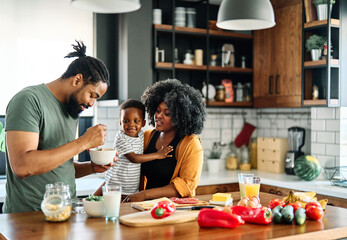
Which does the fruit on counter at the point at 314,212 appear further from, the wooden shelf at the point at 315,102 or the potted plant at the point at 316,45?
the potted plant at the point at 316,45

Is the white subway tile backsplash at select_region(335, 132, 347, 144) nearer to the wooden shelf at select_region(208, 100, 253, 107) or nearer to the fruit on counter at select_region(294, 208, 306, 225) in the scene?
the wooden shelf at select_region(208, 100, 253, 107)

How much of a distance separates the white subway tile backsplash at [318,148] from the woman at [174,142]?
183 cm

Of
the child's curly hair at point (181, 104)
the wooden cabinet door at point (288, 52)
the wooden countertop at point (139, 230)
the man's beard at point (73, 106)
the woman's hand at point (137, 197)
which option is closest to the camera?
the wooden countertop at point (139, 230)

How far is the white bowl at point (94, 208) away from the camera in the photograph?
198cm

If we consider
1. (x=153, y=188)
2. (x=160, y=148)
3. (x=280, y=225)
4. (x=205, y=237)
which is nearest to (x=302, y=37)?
(x=160, y=148)

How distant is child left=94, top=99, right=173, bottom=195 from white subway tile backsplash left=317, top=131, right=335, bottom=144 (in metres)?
2.11

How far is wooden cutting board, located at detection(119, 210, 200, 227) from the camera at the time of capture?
1.87 meters

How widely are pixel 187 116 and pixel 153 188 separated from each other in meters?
0.53

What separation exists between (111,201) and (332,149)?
294 centimetres

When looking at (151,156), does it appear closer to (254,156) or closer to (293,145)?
(293,145)

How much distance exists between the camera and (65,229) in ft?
5.89

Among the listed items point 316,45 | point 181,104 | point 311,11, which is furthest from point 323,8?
point 181,104

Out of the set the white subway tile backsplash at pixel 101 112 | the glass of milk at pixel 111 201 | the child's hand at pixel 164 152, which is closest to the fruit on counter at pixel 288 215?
the glass of milk at pixel 111 201

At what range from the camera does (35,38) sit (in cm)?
410
